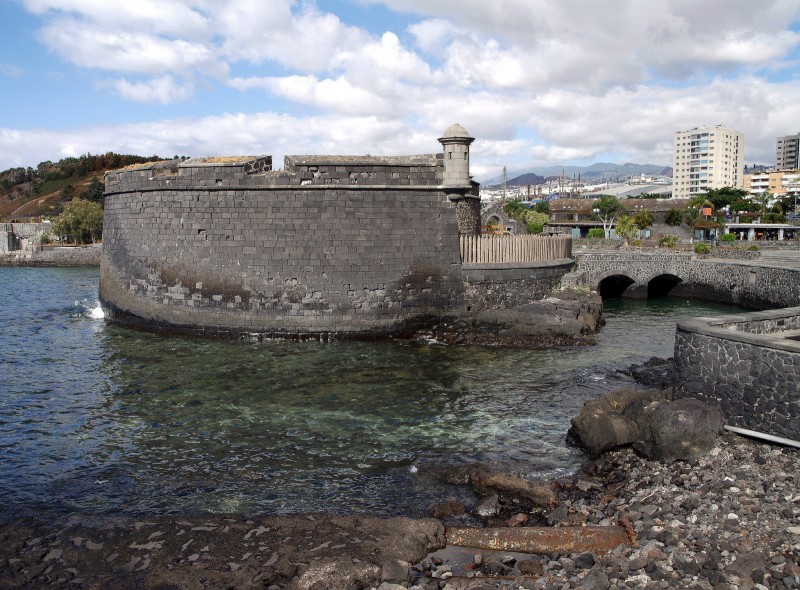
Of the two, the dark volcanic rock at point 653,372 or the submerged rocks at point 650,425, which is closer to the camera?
the submerged rocks at point 650,425

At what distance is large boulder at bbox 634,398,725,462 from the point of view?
356 inches

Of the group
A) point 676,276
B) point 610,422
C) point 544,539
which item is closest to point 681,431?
point 610,422

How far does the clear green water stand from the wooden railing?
340cm

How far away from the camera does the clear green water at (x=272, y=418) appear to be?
352 inches

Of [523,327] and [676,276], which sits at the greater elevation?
[676,276]

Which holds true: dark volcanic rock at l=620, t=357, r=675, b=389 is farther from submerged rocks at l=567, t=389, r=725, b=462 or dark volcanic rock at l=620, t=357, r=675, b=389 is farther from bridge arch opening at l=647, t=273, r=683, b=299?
bridge arch opening at l=647, t=273, r=683, b=299

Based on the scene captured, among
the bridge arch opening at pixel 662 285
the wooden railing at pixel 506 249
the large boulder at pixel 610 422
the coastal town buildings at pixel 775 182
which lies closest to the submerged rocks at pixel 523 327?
the wooden railing at pixel 506 249

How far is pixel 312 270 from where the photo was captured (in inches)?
738

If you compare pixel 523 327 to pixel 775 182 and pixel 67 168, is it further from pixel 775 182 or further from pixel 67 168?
pixel 775 182

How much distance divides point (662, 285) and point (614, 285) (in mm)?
2452

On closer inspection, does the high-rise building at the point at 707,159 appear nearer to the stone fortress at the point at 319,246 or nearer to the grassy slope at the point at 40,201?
the grassy slope at the point at 40,201

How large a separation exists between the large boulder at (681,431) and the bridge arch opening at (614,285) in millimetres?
24233

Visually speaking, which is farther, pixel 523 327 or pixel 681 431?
pixel 523 327

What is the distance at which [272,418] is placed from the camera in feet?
39.4
